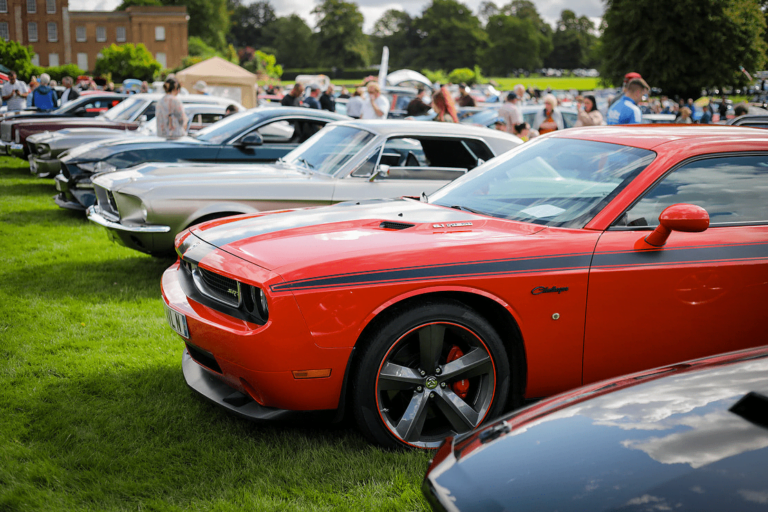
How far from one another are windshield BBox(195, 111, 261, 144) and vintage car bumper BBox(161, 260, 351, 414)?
549cm

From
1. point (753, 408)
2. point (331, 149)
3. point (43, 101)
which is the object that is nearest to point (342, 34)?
point (43, 101)

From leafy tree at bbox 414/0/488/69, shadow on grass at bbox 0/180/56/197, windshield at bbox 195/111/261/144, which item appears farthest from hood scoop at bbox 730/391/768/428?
leafy tree at bbox 414/0/488/69

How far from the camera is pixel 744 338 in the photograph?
346 centimetres

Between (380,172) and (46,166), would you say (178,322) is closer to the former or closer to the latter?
(380,172)

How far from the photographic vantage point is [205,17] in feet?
300

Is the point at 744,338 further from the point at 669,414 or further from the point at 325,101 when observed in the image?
the point at 325,101

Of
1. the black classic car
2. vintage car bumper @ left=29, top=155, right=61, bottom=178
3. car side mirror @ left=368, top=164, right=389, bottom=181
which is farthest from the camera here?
vintage car bumper @ left=29, top=155, right=61, bottom=178

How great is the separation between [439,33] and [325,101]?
110080mm

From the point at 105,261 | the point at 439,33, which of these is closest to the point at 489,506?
the point at 105,261

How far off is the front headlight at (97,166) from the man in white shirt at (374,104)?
4.94 meters

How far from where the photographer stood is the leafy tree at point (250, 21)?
13200 cm

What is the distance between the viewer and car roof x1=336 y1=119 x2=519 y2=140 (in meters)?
6.26

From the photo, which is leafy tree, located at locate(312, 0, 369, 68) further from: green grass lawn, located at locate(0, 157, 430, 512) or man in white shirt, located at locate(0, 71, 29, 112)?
green grass lawn, located at locate(0, 157, 430, 512)

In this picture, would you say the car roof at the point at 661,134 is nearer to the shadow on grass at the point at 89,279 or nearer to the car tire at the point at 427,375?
the car tire at the point at 427,375
